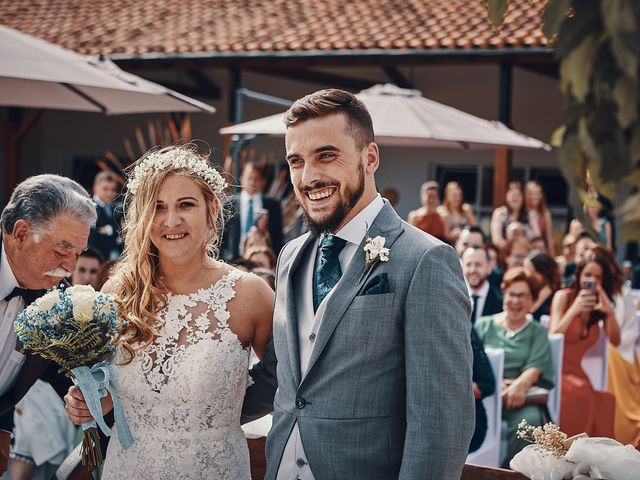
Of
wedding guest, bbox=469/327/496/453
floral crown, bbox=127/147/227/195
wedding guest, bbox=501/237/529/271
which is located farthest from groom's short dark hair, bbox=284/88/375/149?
wedding guest, bbox=501/237/529/271

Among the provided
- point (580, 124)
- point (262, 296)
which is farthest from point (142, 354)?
point (580, 124)

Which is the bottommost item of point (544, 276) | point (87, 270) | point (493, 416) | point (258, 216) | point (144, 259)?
point (493, 416)

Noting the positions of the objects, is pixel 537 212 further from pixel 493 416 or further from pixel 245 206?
pixel 493 416

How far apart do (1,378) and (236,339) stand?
925mm

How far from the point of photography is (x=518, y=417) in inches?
265

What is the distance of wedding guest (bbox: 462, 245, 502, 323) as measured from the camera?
7625 millimetres

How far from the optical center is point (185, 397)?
135 inches

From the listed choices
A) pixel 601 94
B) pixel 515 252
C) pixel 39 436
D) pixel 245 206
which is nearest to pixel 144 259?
pixel 601 94

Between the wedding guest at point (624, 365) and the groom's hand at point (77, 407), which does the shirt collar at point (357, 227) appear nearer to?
the groom's hand at point (77, 407)

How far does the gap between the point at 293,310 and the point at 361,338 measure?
0.91ft

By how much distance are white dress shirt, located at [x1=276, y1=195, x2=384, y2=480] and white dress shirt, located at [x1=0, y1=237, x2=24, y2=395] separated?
123 cm

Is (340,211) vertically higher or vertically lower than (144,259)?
higher

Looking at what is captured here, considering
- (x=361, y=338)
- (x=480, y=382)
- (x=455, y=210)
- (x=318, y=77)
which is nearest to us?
(x=361, y=338)

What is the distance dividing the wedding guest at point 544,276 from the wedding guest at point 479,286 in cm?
96
